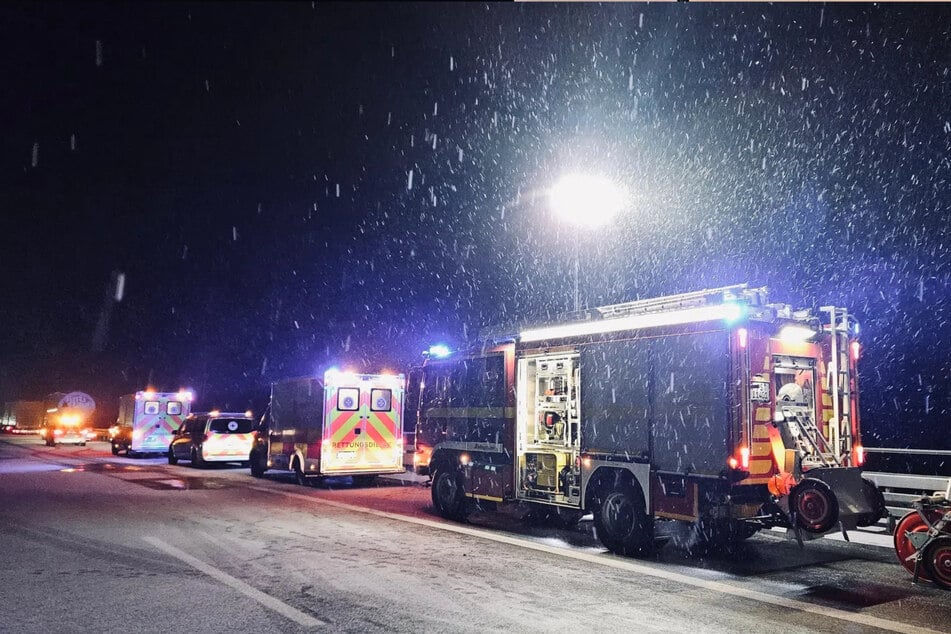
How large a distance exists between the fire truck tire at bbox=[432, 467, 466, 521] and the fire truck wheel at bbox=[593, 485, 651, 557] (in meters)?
2.94

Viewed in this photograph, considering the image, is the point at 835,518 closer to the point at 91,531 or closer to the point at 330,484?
the point at 91,531

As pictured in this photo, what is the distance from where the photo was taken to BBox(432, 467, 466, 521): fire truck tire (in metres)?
11.4

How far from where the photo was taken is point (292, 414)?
17156mm

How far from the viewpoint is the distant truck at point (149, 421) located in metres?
26.3

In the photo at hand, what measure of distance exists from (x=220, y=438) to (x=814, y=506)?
17.9 meters

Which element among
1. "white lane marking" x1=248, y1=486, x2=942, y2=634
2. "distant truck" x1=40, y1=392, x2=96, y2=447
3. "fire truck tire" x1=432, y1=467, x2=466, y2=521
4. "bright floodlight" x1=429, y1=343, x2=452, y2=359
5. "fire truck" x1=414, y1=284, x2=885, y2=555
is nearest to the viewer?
"white lane marking" x1=248, y1=486, x2=942, y2=634

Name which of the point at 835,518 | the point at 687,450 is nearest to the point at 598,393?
the point at 687,450

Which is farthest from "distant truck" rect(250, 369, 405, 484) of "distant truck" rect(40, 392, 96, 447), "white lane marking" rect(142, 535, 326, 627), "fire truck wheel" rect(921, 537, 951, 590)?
"distant truck" rect(40, 392, 96, 447)

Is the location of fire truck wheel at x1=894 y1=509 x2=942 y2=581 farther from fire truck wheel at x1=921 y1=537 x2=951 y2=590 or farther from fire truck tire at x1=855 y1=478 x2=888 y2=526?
fire truck tire at x1=855 y1=478 x2=888 y2=526

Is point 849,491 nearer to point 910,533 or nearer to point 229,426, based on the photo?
point 910,533

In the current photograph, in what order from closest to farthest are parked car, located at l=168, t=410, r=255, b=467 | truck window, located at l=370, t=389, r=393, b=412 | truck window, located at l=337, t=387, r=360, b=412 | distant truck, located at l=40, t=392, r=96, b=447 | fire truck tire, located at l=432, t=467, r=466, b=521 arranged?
fire truck tire, located at l=432, t=467, r=466, b=521 < truck window, located at l=337, t=387, r=360, b=412 < truck window, located at l=370, t=389, r=393, b=412 < parked car, located at l=168, t=410, r=255, b=467 < distant truck, located at l=40, t=392, r=96, b=447

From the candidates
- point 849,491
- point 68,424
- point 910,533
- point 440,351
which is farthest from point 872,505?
point 68,424

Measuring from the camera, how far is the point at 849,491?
25.6 feet

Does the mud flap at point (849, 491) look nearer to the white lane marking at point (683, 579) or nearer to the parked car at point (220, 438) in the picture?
the white lane marking at point (683, 579)
